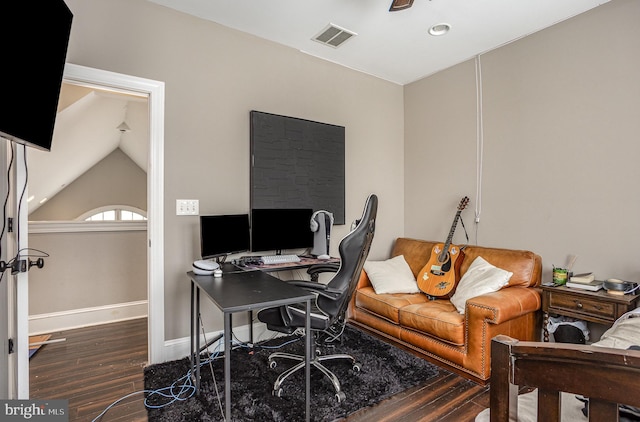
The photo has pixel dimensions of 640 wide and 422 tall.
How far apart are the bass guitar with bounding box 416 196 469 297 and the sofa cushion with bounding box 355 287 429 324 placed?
12 cm

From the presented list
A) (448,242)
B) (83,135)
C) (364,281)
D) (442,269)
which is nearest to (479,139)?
(448,242)

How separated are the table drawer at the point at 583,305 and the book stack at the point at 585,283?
0.10 metres

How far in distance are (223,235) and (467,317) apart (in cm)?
194

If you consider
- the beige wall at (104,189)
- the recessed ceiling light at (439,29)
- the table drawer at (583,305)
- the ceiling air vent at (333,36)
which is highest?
the ceiling air vent at (333,36)

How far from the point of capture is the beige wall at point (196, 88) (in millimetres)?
2402

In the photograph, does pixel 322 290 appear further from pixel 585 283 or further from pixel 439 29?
pixel 439 29

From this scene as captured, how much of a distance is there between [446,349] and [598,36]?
266 centimetres

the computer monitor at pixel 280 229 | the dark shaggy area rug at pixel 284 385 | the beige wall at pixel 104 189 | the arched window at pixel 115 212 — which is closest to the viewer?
the dark shaggy area rug at pixel 284 385

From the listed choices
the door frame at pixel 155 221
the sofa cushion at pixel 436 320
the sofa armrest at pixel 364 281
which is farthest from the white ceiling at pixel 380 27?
the sofa cushion at pixel 436 320

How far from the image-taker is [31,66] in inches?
51.6

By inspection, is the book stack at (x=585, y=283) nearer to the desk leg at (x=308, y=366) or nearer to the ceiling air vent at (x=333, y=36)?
the desk leg at (x=308, y=366)

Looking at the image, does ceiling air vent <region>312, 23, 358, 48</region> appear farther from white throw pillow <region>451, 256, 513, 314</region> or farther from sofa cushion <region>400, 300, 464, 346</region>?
sofa cushion <region>400, 300, 464, 346</region>

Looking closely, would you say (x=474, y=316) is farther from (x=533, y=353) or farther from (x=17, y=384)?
(x=17, y=384)

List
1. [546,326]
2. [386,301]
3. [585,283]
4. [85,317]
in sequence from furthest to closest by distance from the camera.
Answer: [85,317] < [386,301] < [546,326] < [585,283]
